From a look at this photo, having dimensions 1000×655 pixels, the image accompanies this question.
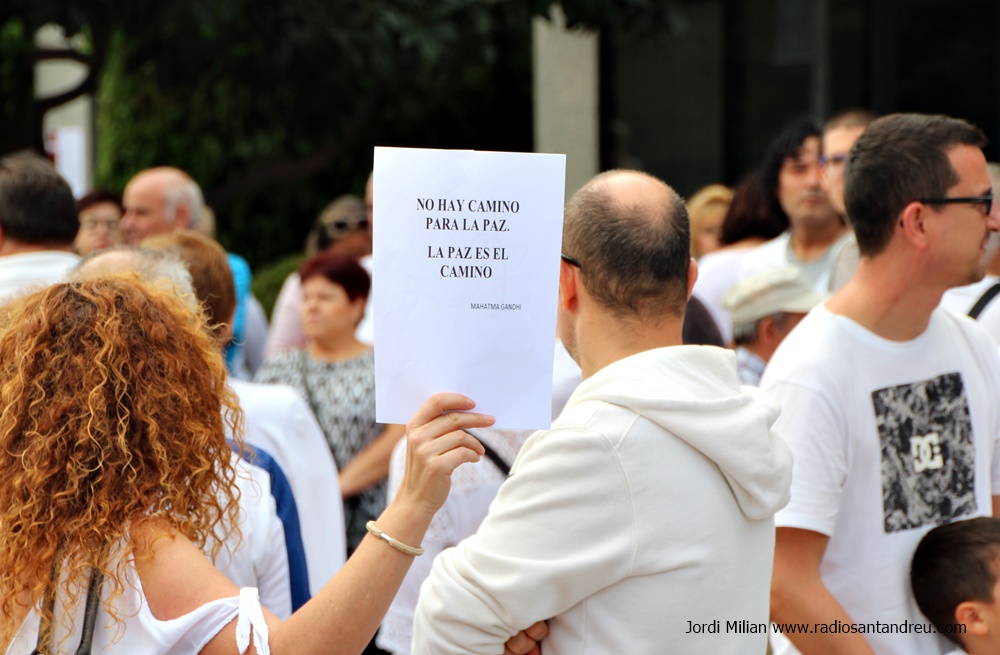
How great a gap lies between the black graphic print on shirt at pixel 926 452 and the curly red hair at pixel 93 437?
1469 millimetres

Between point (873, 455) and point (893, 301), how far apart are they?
0.36m

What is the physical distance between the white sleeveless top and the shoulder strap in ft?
8.40

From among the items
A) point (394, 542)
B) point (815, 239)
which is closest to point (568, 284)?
point (394, 542)

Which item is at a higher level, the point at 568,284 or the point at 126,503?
the point at 568,284

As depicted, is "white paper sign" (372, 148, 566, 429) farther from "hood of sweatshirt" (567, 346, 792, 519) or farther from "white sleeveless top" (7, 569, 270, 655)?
"white sleeveless top" (7, 569, 270, 655)

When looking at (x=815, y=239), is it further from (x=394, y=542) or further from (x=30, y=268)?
(x=394, y=542)

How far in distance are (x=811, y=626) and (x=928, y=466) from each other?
47cm

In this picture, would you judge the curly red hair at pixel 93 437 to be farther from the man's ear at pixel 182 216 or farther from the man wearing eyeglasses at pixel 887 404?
the man's ear at pixel 182 216

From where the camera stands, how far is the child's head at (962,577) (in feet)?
8.53

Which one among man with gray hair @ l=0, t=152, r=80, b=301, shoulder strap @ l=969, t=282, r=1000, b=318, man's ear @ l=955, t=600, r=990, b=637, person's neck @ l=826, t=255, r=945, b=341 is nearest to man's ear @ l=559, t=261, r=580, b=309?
person's neck @ l=826, t=255, r=945, b=341

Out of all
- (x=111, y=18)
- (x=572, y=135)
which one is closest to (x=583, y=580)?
(x=111, y=18)

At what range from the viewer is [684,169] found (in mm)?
10469

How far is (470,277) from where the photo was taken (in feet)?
6.50

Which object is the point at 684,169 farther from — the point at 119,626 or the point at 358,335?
the point at 119,626
